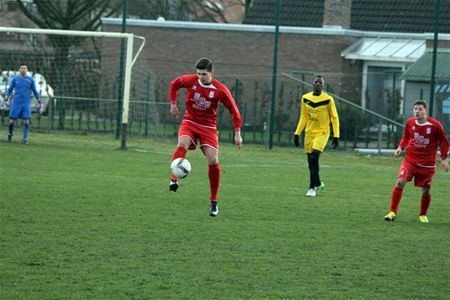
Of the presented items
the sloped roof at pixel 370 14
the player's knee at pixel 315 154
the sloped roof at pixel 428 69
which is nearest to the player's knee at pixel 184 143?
the player's knee at pixel 315 154

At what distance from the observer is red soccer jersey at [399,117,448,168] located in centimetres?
1204

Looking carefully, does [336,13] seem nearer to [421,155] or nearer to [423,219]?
[421,155]

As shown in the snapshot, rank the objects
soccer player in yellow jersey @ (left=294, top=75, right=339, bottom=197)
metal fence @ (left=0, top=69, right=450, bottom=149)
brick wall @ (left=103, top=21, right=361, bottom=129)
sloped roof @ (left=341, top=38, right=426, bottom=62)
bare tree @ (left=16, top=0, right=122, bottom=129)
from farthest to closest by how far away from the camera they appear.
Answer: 1. sloped roof @ (left=341, top=38, right=426, bottom=62)
2. brick wall @ (left=103, top=21, right=361, bottom=129)
3. bare tree @ (left=16, top=0, right=122, bottom=129)
4. metal fence @ (left=0, top=69, right=450, bottom=149)
5. soccer player in yellow jersey @ (left=294, top=75, right=339, bottom=197)

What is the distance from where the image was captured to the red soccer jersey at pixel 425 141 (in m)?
12.0

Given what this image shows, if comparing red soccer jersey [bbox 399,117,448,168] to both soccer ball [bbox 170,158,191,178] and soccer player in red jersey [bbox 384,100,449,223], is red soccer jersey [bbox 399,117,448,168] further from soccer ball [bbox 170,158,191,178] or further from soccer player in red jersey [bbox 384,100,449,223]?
soccer ball [bbox 170,158,191,178]

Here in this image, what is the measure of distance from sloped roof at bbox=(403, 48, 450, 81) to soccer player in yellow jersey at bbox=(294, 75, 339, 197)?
1046 cm

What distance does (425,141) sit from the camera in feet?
39.6

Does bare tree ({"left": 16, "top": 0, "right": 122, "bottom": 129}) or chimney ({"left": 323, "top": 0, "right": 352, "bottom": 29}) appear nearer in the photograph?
bare tree ({"left": 16, "top": 0, "right": 122, "bottom": 129})

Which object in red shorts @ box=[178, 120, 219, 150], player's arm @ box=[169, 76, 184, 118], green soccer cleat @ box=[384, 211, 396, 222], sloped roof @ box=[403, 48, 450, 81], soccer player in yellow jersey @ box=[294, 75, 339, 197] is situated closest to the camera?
red shorts @ box=[178, 120, 219, 150]

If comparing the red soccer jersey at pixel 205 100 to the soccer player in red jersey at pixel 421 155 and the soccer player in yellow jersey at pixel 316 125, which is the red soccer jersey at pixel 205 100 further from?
the soccer player in yellow jersey at pixel 316 125

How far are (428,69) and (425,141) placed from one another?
14.2 metres

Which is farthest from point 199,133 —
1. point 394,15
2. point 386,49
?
point 394,15

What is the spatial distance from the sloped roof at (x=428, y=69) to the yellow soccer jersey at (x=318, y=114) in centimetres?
1044

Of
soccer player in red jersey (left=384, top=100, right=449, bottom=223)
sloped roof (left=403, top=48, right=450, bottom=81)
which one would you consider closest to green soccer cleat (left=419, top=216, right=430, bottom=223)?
soccer player in red jersey (left=384, top=100, right=449, bottom=223)
